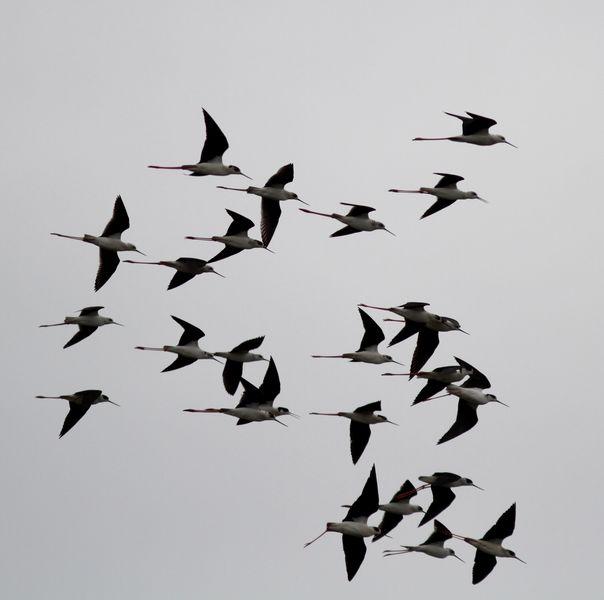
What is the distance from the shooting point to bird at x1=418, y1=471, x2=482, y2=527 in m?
38.0

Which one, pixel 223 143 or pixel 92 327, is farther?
pixel 92 327

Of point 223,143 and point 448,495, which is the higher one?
point 223,143

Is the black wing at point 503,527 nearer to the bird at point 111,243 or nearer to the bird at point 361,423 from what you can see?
the bird at point 361,423

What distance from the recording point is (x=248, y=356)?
1519 inches

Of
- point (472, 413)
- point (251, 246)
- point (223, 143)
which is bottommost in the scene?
point (472, 413)

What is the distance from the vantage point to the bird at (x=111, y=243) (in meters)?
36.9

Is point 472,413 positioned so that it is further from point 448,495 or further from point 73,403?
point 73,403

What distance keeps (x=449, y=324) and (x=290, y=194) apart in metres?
4.28

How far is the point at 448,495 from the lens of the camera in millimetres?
38375

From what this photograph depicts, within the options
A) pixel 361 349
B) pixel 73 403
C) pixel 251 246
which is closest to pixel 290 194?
pixel 251 246

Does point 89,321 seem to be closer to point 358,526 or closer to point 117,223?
point 117,223

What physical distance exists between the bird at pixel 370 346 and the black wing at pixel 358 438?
1.37 metres

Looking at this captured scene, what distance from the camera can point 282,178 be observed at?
1433 inches

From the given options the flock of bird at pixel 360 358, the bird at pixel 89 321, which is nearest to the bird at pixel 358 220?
the flock of bird at pixel 360 358
